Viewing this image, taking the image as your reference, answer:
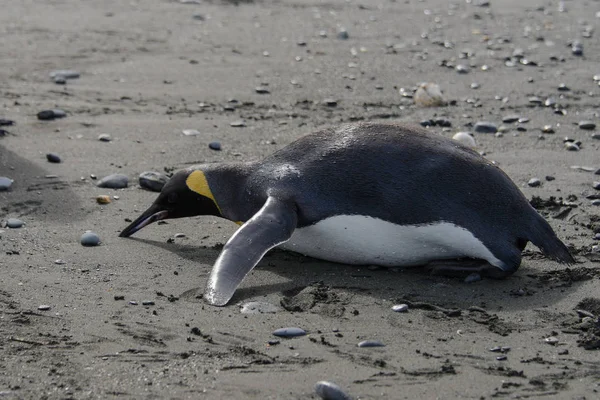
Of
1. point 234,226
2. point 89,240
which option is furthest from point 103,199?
point 234,226

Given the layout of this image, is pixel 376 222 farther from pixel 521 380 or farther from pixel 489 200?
pixel 521 380

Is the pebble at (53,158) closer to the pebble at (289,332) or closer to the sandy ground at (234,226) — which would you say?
the sandy ground at (234,226)

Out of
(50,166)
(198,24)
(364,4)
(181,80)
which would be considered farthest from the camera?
(364,4)

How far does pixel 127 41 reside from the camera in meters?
10.1

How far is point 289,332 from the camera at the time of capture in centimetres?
391

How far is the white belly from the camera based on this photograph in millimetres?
4648

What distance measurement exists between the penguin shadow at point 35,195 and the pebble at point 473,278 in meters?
2.22

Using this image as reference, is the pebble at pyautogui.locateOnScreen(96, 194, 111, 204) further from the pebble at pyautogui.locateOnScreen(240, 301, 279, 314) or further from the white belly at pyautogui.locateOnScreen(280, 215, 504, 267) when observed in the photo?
the pebble at pyautogui.locateOnScreen(240, 301, 279, 314)

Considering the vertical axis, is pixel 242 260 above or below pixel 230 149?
above

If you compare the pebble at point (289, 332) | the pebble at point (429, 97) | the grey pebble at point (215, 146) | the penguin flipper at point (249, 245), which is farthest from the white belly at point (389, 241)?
the pebble at point (429, 97)

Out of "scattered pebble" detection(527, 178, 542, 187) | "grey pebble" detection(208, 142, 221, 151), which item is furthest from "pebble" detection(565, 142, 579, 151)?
"grey pebble" detection(208, 142, 221, 151)

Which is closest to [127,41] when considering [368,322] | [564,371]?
[368,322]

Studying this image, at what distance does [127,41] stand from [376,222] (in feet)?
19.6

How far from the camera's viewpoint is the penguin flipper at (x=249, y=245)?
431 centimetres
